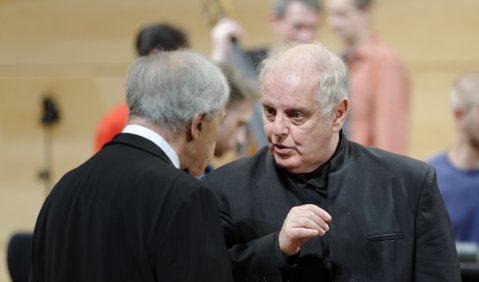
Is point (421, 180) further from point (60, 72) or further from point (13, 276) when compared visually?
point (60, 72)

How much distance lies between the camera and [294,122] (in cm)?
224

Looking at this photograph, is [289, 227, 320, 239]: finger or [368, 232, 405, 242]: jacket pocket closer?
[289, 227, 320, 239]: finger

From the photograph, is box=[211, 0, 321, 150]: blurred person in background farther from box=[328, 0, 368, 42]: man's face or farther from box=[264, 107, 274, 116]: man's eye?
box=[264, 107, 274, 116]: man's eye

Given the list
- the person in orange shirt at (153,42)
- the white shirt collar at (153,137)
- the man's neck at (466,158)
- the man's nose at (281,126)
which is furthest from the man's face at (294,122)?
the man's neck at (466,158)

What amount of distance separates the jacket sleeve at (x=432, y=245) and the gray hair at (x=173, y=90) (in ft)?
1.83

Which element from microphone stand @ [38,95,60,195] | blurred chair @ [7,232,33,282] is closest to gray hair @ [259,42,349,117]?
blurred chair @ [7,232,33,282]

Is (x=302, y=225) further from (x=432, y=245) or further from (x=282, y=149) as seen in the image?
(x=432, y=245)

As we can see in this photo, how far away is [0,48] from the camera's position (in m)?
5.66

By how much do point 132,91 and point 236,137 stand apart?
1107 millimetres

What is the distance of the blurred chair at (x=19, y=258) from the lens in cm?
310

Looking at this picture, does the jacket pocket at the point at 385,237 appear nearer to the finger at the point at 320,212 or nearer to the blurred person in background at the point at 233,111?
the finger at the point at 320,212

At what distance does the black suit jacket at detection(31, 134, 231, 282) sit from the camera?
2.04 m

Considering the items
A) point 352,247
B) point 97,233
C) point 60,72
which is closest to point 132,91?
point 97,233

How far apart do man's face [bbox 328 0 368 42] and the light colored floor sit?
3.35 ft
